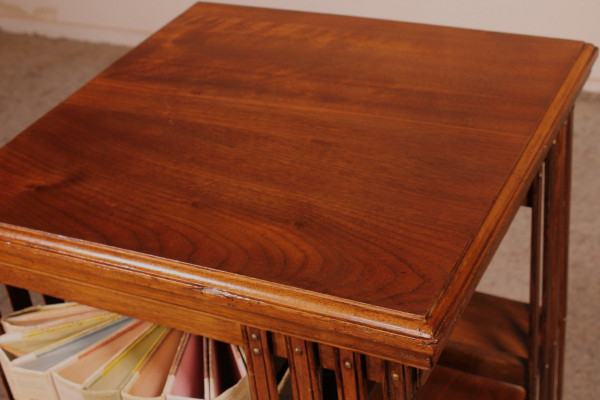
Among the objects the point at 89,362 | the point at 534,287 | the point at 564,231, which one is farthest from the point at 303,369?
the point at 564,231

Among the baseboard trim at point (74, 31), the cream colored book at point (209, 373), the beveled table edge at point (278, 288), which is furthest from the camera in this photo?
the baseboard trim at point (74, 31)

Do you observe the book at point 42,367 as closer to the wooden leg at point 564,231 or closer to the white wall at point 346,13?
the wooden leg at point 564,231

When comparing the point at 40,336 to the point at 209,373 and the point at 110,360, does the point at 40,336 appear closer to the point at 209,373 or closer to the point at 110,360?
the point at 110,360

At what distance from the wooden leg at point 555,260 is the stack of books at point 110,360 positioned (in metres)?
0.46

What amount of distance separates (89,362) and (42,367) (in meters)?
0.05

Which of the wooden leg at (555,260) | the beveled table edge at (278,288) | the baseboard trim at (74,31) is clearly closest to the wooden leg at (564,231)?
the wooden leg at (555,260)

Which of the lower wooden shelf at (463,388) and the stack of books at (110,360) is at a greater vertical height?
the stack of books at (110,360)

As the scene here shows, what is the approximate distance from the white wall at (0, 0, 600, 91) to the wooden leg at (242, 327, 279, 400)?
1622 millimetres

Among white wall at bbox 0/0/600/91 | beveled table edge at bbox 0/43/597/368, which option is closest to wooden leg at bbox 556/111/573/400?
beveled table edge at bbox 0/43/597/368

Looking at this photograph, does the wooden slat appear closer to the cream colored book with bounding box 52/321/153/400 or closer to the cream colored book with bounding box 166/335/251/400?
the cream colored book with bounding box 166/335/251/400

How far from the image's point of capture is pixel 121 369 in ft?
2.65

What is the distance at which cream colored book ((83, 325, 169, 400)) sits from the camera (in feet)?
2.55

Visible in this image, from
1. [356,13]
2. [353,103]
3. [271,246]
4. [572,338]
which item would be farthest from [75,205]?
[356,13]

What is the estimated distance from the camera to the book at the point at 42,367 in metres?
0.82
